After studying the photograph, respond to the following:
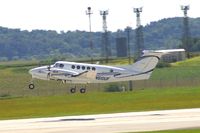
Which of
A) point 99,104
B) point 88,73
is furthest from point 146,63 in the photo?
point 99,104

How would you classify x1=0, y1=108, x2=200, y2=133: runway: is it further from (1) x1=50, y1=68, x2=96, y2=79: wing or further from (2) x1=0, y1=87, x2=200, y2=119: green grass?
(1) x1=50, y1=68, x2=96, y2=79: wing

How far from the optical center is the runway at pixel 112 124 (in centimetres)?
3316

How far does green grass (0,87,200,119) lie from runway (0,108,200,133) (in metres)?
7.49

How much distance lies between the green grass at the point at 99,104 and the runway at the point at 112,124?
295 inches

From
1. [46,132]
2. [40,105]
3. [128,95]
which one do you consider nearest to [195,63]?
[128,95]

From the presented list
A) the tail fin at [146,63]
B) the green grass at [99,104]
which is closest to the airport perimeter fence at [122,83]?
the tail fin at [146,63]

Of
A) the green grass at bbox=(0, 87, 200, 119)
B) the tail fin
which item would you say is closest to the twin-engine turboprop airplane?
the tail fin

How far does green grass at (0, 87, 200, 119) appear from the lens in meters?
49.7

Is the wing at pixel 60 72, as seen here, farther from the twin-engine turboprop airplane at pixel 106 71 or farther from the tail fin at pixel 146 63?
the tail fin at pixel 146 63

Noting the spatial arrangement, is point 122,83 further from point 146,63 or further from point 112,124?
point 112,124

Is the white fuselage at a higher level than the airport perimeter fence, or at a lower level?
higher

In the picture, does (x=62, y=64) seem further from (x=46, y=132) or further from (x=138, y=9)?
(x=138, y=9)

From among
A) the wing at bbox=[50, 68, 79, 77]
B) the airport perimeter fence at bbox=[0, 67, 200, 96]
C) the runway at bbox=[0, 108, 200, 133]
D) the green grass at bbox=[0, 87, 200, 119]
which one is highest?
the runway at bbox=[0, 108, 200, 133]

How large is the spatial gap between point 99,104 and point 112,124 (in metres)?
20.9
